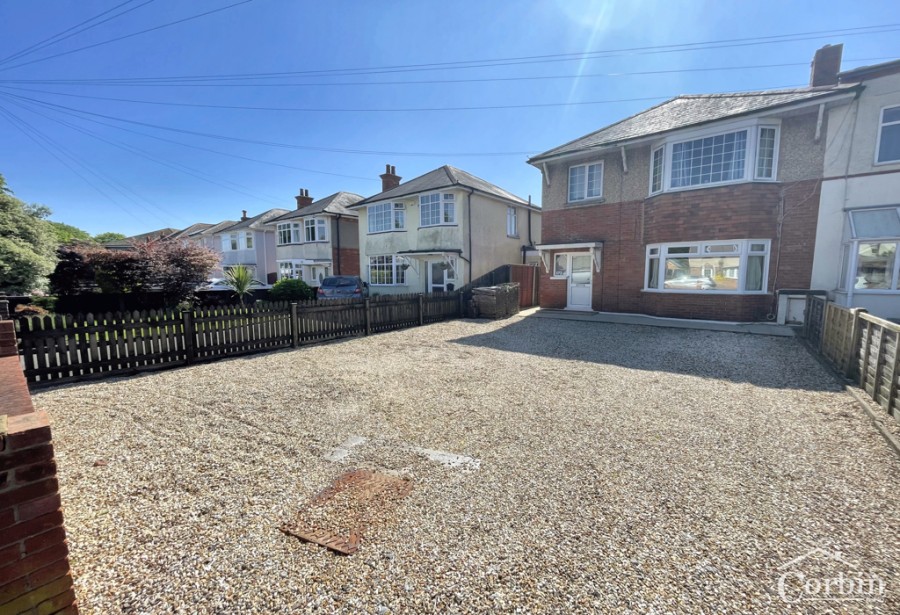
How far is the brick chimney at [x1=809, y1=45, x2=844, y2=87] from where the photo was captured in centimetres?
1180

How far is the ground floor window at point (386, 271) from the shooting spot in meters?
21.3

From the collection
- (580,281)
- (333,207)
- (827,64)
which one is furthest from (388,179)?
(827,64)

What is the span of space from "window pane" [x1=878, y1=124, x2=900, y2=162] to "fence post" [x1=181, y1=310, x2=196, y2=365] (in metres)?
17.4

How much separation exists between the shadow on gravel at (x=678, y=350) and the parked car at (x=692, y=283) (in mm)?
2168

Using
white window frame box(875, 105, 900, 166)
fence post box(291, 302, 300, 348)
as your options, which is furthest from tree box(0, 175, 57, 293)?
white window frame box(875, 105, 900, 166)

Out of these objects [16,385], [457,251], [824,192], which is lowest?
[16,385]

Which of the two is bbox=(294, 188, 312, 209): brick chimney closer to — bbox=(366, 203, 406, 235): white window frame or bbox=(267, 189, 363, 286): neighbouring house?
bbox=(267, 189, 363, 286): neighbouring house

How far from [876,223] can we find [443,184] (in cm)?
1462

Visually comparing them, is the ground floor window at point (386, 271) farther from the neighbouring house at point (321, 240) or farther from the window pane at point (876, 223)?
the window pane at point (876, 223)

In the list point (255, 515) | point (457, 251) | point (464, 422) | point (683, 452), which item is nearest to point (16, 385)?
point (255, 515)

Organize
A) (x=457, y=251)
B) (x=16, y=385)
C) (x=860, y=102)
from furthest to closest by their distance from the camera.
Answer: (x=457, y=251) → (x=860, y=102) → (x=16, y=385)

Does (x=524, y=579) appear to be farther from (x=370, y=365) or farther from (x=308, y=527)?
(x=370, y=365)

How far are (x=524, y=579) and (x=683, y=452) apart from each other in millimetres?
2533

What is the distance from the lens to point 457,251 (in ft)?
58.8
